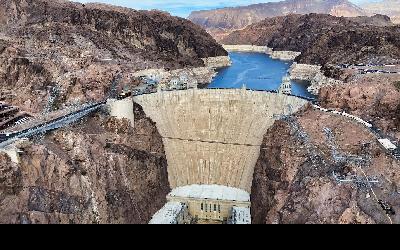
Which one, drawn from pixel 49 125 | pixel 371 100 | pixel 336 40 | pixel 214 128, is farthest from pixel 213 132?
pixel 336 40

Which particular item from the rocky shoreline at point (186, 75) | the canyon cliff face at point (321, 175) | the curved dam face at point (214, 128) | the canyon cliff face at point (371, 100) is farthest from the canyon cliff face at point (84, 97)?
the canyon cliff face at point (371, 100)

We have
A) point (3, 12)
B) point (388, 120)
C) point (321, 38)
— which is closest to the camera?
point (388, 120)

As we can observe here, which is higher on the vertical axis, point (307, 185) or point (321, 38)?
point (321, 38)

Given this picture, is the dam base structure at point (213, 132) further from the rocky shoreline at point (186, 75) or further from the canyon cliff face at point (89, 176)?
the rocky shoreline at point (186, 75)

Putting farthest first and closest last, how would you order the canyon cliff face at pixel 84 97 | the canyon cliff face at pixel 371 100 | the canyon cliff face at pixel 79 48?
the canyon cliff face at pixel 79 48, the canyon cliff face at pixel 371 100, the canyon cliff face at pixel 84 97
